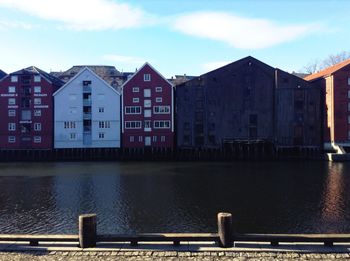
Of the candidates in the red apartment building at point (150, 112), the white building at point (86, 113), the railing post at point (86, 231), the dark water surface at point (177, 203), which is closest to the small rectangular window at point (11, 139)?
the white building at point (86, 113)

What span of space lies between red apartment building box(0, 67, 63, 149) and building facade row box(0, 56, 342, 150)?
42 cm

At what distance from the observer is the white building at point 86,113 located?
207 feet

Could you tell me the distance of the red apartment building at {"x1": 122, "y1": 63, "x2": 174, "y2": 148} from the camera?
2452 inches

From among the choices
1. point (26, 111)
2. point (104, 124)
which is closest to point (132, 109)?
point (104, 124)

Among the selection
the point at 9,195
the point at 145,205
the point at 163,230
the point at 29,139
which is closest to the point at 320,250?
the point at 163,230

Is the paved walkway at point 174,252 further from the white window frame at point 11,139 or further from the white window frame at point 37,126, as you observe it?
the white window frame at point 11,139

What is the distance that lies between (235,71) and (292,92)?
37.0 feet

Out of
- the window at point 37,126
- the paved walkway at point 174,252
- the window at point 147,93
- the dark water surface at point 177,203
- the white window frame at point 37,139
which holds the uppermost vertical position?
the window at point 147,93

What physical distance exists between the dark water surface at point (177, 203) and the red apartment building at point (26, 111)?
28487mm

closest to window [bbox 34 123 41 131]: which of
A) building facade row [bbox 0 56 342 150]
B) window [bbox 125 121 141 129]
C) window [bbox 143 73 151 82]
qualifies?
building facade row [bbox 0 56 342 150]

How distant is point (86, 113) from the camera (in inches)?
2522

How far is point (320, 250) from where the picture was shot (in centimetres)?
933

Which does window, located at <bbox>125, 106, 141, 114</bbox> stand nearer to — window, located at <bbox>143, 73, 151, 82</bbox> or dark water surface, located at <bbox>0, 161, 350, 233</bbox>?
window, located at <bbox>143, 73, 151, 82</bbox>

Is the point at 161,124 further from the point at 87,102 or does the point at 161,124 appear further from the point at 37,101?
the point at 37,101
